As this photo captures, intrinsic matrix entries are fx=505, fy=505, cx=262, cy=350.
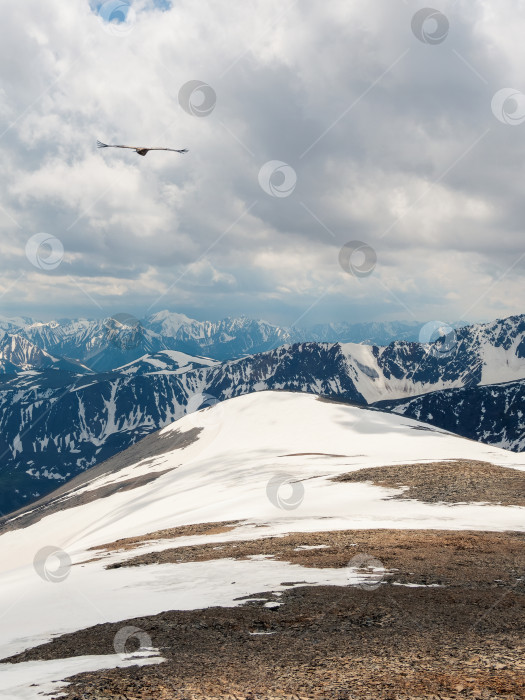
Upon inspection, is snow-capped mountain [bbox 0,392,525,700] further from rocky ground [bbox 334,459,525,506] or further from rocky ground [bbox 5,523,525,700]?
rocky ground [bbox 334,459,525,506]

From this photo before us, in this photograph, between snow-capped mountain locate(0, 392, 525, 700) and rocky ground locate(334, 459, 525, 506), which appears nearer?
snow-capped mountain locate(0, 392, 525, 700)

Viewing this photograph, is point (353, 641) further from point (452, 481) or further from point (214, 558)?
point (452, 481)

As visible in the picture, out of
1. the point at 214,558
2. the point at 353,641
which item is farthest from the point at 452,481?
the point at 353,641

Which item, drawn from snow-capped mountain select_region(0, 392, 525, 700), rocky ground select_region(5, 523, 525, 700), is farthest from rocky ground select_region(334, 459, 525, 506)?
rocky ground select_region(5, 523, 525, 700)

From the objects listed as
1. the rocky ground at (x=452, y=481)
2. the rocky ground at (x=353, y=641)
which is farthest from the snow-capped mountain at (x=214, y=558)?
the rocky ground at (x=452, y=481)

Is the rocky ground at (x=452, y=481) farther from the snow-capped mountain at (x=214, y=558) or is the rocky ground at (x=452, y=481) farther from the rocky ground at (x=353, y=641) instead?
the rocky ground at (x=353, y=641)

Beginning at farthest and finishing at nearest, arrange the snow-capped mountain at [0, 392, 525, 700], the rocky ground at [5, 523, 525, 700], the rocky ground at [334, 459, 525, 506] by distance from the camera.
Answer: the rocky ground at [334, 459, 525, 506] → the snow-capped mountain at [0, 392, 525, 700] → the rocky ground at [5, 523, 525, 700]

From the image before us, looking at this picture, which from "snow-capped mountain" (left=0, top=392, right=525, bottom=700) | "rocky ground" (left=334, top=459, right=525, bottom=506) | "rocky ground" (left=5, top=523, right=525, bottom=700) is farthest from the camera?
"rocky ground" (left=334, top=459, right=525, bottom=506)

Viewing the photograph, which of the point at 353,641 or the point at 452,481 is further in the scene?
the point at 452,481
